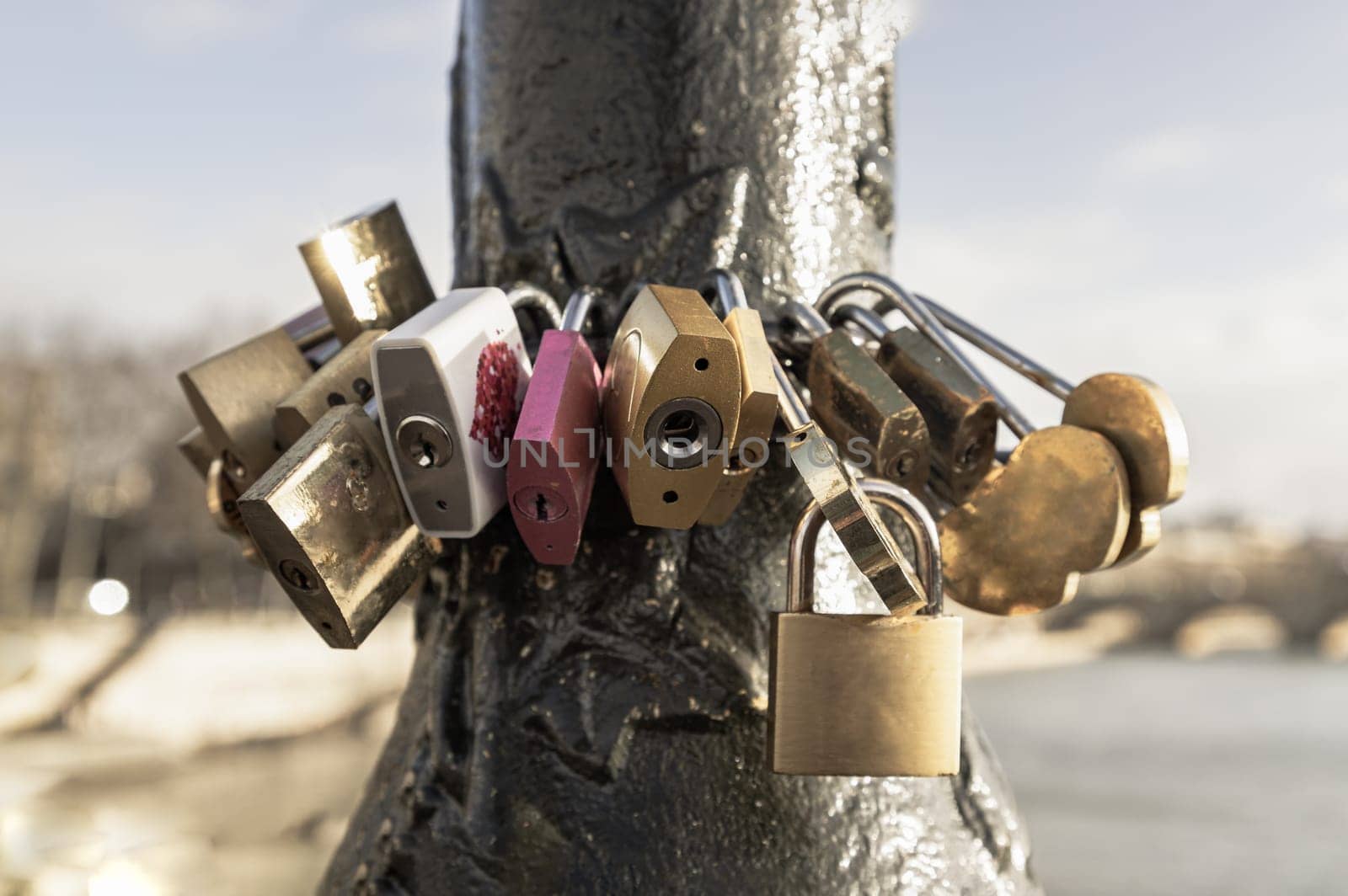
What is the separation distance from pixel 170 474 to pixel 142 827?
40.4 ft

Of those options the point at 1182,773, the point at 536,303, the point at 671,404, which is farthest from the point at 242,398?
the point at 1182,773

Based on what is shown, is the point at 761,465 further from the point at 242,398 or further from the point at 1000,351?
the point at 242,398

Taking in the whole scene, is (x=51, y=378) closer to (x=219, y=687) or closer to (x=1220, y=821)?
(x=219, y=687)

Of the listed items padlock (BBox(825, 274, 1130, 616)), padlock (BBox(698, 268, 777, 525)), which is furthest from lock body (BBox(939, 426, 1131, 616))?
padlock (BBox(698, 268, 777, 525))

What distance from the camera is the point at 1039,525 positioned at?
45 cm

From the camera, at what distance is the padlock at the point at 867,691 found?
403 millimetres

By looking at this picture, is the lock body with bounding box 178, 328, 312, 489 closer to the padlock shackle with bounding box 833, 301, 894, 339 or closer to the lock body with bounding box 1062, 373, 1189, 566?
the padlock shackle with bounding box 833, 301, 894, 339

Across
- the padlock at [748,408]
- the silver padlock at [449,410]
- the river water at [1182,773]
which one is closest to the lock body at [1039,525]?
the padlock at [748,408]

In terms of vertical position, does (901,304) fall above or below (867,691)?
above

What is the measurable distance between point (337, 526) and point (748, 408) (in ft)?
0.52

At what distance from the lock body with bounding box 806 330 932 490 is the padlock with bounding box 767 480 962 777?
0.03m

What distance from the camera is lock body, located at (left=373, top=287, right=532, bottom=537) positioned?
1.30 feet

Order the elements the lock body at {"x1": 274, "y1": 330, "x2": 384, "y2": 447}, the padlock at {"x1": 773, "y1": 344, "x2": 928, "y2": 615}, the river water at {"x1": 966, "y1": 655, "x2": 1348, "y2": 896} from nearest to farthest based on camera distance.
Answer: the padlock at {"x1": 773, "y1": 344, "x2": 928, "y2": 615} < the lock body at {"x1": 274, "y1": 330, "x2": 384, "y2": 447} < the river water at {"x1": 966, "y1": 655, "x2": 1348, "y2": 896}

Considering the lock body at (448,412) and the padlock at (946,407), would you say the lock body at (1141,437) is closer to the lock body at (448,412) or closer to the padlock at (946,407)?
the padlock at (946,407)
